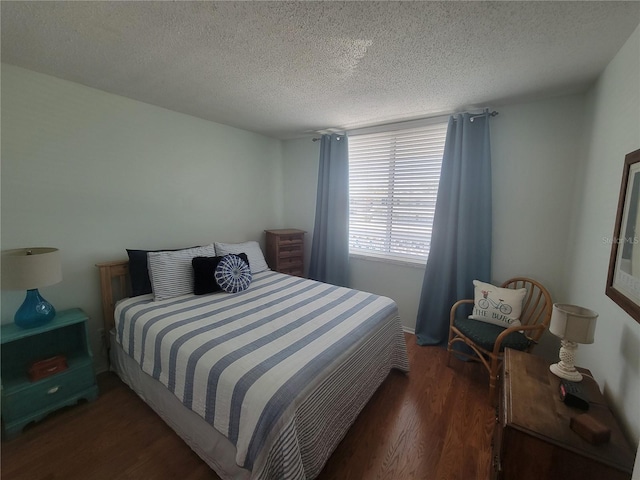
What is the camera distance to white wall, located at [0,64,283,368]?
5.78 feet

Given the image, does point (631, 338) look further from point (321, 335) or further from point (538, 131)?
point (538, 131)

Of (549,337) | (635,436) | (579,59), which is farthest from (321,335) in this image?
(579,59)

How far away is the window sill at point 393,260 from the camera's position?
2.82m

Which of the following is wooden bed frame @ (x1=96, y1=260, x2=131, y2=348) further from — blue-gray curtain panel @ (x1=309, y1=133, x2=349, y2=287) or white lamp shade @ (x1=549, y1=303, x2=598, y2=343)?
white lamp shade @ (x1=549, y1=303, x2=598, y2=343)

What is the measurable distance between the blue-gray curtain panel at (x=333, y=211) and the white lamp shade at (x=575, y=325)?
2136mm

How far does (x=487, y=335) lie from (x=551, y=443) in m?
1.08

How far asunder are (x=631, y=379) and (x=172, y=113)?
11.7 feet

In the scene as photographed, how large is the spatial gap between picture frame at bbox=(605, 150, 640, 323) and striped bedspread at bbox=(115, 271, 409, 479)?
124 centimetres

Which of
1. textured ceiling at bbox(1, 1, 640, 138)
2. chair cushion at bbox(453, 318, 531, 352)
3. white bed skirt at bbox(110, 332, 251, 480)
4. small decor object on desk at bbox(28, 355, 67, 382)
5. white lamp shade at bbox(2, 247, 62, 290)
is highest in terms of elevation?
textured ceiling at bbox(1, 1, 640, 138)

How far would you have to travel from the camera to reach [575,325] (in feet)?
4.07

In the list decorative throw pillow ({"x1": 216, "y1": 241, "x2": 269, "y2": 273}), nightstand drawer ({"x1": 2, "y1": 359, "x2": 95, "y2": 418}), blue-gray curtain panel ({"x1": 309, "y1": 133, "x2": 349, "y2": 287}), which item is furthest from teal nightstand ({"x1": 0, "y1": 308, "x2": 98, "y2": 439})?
blue-gray curtain panel ({"x1": 309, "y1": 133, "x2": 349, "y2": 287})

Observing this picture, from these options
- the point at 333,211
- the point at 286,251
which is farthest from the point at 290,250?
the point at 333,211

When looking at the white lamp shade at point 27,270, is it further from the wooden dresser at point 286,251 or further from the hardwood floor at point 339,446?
the wooden dresser at point 286,251

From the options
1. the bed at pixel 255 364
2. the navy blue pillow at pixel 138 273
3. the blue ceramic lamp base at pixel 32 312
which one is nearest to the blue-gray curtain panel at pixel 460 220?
the bed at pixel 255 364
